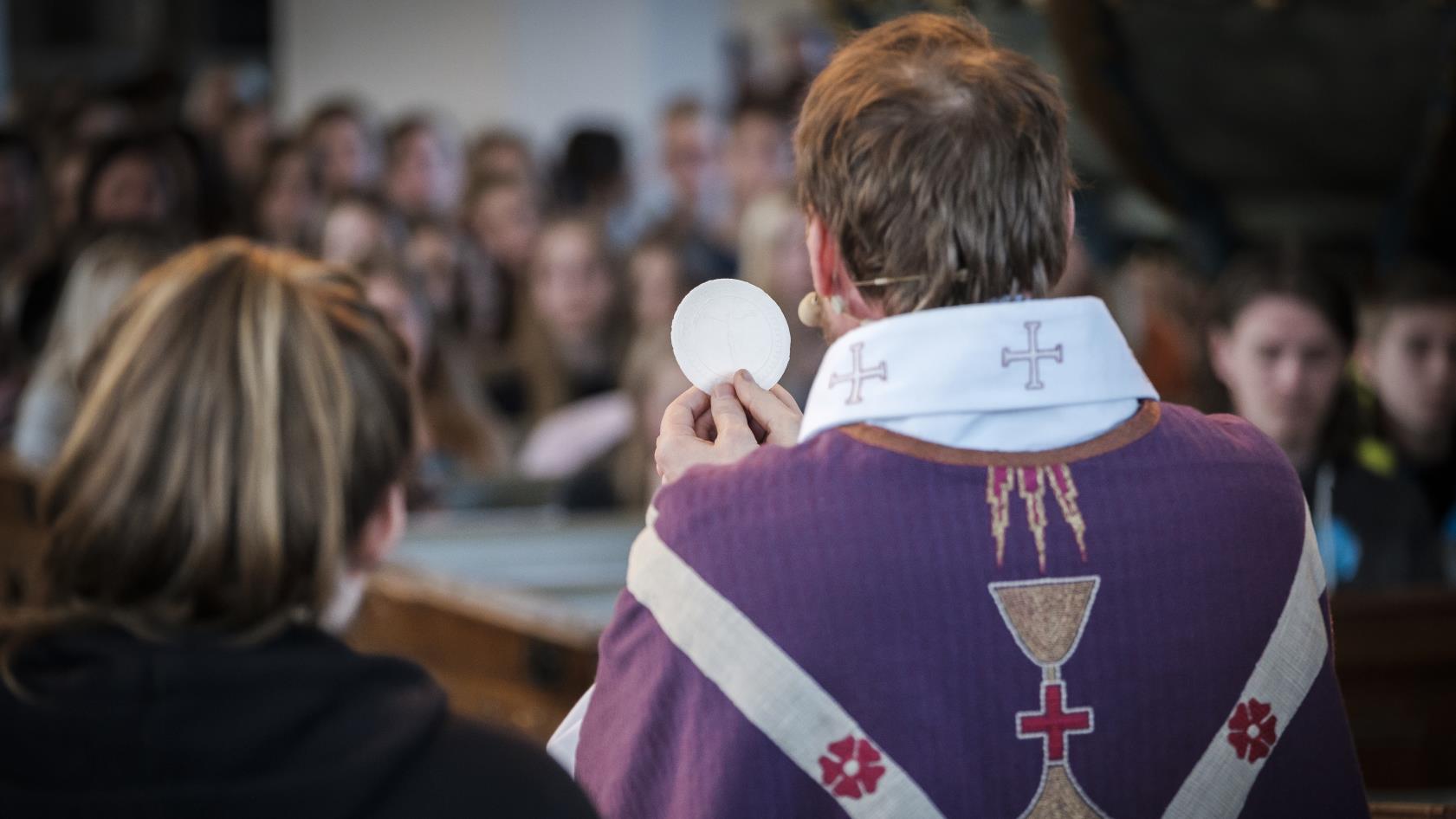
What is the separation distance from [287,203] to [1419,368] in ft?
13.9

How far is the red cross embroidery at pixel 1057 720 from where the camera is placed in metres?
1.30

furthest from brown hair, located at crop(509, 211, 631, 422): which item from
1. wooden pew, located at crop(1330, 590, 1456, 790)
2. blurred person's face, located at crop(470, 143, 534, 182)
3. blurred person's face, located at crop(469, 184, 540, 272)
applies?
wooden pew, located at crop(1330, 590, 1456, 790)

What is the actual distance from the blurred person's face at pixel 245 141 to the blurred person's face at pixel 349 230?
2.05m

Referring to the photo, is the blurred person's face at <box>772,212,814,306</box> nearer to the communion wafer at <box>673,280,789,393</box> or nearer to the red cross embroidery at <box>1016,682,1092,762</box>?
the communion wafer at <box>673,280,789,393</box>

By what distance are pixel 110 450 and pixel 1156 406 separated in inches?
30.8

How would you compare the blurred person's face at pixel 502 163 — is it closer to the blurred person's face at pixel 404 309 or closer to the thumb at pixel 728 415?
the blurred person's face at pixel 404 309

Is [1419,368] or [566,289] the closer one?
[1419,368]

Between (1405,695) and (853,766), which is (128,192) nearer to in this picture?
(1405,695)

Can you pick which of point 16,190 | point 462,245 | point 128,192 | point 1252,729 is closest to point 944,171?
point 1252,729

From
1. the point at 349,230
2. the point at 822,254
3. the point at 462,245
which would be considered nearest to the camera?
the point at 822,254

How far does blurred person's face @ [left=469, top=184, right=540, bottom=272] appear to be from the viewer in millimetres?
6347

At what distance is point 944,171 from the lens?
130 cm

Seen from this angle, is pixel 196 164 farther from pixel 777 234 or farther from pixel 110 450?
pixel 110 450

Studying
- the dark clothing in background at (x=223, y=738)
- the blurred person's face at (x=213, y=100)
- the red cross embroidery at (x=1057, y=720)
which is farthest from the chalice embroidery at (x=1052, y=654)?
the blurred person's face at (x=213, y=100)
